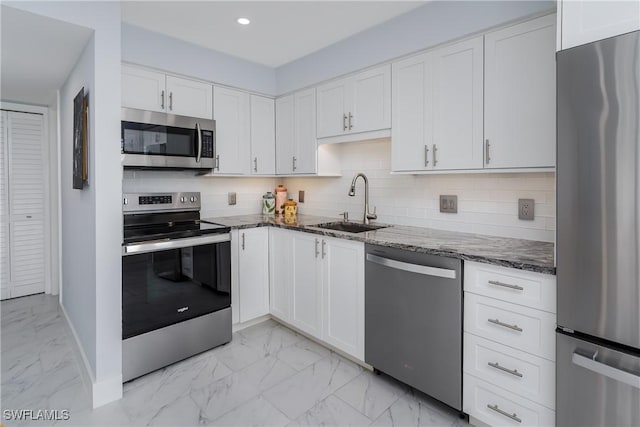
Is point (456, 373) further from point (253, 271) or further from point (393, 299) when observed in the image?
point (253, 271)

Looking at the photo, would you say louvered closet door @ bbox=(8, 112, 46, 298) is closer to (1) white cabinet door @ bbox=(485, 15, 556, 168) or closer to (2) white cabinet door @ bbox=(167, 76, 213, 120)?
(2) white cabinet door @ bbox=(167, 76, 213, 120)

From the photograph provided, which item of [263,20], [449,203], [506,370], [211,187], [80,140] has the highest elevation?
[263,20]

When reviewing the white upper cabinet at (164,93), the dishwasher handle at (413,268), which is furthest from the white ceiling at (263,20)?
the dishwasher handle at (413,268)

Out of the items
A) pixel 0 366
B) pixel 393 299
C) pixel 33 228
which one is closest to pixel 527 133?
pixel 393 299

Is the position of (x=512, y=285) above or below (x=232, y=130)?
below

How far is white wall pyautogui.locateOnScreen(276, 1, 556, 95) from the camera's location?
6.19 feet

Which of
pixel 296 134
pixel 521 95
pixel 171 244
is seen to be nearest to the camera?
pixel 521 95

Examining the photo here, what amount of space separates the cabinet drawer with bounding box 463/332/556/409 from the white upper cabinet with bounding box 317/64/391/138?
149cm

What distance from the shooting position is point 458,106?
207 cm

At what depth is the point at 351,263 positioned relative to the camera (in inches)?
89.9

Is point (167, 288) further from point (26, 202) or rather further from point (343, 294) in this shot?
point (26, 202)

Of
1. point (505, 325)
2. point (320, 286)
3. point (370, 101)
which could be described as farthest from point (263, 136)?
point (505, 325)

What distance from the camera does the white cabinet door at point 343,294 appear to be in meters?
2.25

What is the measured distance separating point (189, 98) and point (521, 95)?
2.33 metres
